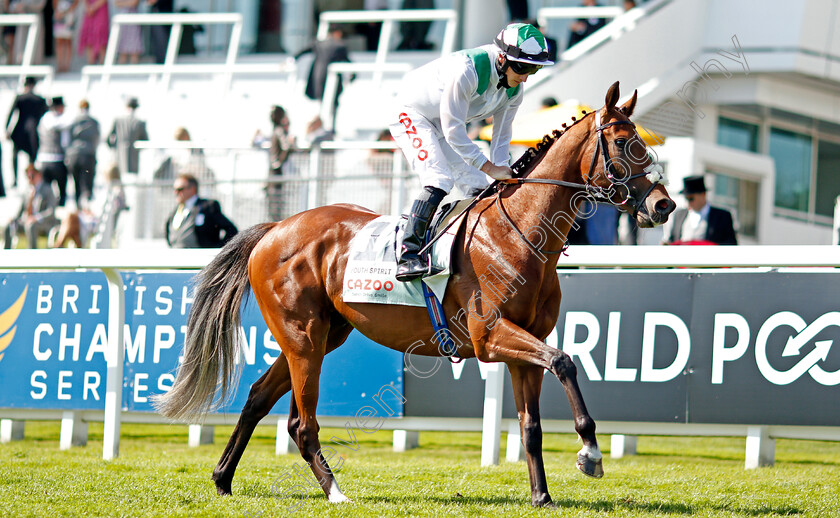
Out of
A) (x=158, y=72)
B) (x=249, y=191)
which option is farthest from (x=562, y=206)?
(x=158, y=72)

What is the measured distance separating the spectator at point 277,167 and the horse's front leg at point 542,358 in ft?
18.7

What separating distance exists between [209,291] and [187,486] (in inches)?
43.4

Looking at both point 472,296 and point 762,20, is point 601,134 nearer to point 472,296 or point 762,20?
point 472,296

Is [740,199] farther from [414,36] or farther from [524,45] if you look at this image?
[524,45]

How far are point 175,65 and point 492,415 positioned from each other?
489 inches

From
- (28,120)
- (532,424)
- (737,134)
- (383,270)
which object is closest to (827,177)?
(737,134)

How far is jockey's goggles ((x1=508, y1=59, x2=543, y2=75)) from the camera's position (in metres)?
4.93

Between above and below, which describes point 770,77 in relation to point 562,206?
above

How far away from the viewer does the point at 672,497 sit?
487 centimetres

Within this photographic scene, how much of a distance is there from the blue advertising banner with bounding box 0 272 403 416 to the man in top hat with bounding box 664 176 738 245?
2.85 metres

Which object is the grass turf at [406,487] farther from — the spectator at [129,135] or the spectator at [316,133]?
the spectator at [129,135]

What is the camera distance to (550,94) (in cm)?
1286

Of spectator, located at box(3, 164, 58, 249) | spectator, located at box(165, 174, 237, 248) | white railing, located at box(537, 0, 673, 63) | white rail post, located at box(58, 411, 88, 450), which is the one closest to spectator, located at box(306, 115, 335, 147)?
spectator, located at box(165, 174, 237, 248)

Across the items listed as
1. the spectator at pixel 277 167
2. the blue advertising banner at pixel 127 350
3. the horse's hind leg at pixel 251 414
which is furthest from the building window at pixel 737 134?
the horse's hind leg at pixel 251 414
